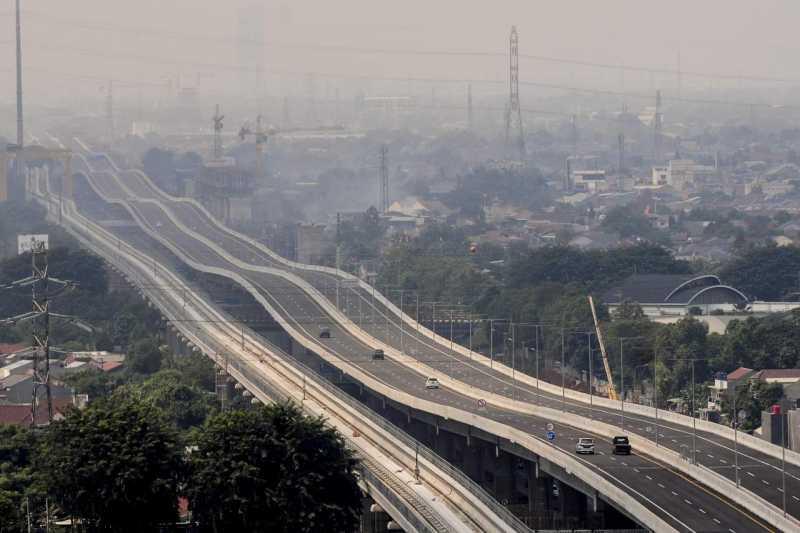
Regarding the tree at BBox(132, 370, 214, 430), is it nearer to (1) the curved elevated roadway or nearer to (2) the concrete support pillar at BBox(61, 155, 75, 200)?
(1) the curved elevated roadway

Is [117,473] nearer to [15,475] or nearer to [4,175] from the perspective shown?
[15,475]

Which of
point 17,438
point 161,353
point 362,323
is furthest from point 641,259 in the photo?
point 17,438

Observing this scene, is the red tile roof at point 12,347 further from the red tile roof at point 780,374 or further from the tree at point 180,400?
the red tile roof at point 780,374

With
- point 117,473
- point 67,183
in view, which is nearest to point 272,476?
point 117,473

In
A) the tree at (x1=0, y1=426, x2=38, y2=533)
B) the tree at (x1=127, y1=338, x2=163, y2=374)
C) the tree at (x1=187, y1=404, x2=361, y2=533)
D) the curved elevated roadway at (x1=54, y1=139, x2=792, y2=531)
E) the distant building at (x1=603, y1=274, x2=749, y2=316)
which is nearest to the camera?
the tree at (x1=187, y1=404, x2=361, y2=533)

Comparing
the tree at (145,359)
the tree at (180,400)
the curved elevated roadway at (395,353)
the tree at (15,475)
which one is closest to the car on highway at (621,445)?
the curved elevated roadway at (395,353)

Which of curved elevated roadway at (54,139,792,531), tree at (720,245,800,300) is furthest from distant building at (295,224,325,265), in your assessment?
tree at (720,245,800,300)

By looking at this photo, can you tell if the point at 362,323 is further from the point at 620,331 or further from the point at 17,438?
the point at 17,438
